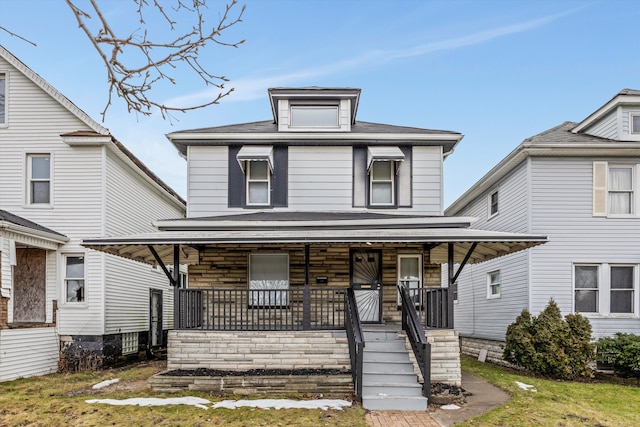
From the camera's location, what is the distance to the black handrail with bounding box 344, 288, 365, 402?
855 cm

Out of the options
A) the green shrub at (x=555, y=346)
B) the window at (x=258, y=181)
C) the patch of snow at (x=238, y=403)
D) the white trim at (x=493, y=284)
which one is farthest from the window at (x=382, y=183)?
the patch of snow at (x=238, y=403)

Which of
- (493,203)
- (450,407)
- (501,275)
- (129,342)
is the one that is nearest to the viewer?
(450,407)

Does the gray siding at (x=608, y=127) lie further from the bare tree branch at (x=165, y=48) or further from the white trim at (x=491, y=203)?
the bare tree branch at (x=165, y=48)

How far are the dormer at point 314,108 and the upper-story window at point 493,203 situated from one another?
239 inches

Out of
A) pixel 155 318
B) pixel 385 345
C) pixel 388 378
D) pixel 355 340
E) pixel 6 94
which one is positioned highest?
pixel 6 94

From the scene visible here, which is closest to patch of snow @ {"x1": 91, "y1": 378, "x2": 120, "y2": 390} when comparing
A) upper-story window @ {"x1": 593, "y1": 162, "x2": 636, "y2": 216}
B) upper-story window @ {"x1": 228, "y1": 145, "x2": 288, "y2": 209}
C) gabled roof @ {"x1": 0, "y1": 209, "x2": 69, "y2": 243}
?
gabled roof @ {"x1": 0, "y1": 209, "x2": 69, "y2": 243}

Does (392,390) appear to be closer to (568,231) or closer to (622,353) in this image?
(622,353)

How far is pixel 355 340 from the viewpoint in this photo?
9.02 metres

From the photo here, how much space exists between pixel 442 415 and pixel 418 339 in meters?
1.50

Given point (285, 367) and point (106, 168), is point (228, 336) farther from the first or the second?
point (106, 168)

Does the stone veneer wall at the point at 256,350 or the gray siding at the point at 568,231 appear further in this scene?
the gray siding at the point at 568,231

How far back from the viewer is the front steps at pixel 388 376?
27.4 ft

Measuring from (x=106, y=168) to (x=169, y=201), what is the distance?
610 cm

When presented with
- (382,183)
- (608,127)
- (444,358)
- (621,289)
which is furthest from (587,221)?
(444,358)
